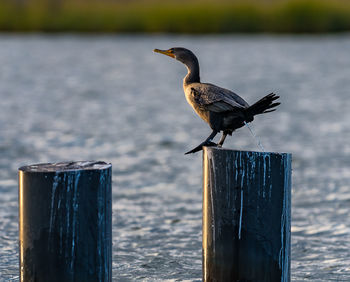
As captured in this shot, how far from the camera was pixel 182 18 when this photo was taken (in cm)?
4397

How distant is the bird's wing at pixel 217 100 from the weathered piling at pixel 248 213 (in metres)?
0.40

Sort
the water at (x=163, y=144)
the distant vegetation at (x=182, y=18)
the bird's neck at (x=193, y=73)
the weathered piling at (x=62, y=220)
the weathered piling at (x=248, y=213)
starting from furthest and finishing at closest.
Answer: the distant vegetation at (x=182, y=18), the water at (x=163, y=144), the bird's neck at (x=193, y=73), the weathered piling at (x=248, y=213), the weathered piling at (x=62, y=220)

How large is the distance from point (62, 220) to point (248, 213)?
1.14 metres

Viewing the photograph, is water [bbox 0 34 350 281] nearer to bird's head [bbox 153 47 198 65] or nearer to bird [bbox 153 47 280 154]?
bird [bbox 153 47 280 154]

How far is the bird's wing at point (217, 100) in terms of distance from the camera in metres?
4.97

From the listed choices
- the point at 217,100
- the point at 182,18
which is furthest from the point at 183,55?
the point at 182,18

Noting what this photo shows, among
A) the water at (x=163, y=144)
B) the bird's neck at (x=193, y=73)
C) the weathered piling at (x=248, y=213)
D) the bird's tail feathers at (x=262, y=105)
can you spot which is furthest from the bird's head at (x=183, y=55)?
the water at (x=163, y=144)

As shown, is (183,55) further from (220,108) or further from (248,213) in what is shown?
(248,213)

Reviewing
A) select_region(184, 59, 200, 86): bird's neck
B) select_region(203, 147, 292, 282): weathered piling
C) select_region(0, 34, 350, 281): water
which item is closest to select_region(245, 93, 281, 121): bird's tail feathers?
select_region(203, 147, 292, 282): weathered piling

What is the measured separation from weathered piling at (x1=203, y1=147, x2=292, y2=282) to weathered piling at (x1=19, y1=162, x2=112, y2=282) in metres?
0.73

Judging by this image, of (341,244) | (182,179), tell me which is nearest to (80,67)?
(182,179)

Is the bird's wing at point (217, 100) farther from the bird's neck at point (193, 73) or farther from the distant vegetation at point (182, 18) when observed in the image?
the distant vegetation at point (182, 18)

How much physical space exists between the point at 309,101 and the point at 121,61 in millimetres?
20031

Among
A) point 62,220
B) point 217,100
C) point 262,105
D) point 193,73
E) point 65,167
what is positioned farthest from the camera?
point 193,73
